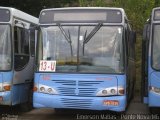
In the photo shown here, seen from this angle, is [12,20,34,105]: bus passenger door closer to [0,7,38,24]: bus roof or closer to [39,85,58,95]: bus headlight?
[0,7,38,24]: bus roof

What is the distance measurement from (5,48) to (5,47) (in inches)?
1.1

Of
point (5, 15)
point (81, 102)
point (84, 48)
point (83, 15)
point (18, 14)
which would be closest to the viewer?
point (81, 102)

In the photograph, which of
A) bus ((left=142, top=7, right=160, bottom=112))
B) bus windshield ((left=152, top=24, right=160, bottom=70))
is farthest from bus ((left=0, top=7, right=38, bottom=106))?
bus windshield ((left=152, top=24, right=160, bottom=70))

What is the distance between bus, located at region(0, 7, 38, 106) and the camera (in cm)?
1135

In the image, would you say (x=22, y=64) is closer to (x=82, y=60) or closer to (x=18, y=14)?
(x=18, y=14)

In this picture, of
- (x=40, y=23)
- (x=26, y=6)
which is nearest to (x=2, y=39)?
(x=40, y=23)

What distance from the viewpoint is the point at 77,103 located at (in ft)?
35.0

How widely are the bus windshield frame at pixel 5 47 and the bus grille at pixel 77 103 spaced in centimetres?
190

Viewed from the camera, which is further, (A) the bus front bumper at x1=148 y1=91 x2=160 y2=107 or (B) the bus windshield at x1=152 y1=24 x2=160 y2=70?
(B) the bus windshield at x1=152 y1=24 x2=160 y2=70

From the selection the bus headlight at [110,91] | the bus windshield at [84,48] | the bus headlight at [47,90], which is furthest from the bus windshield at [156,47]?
the bus headlight at [47,90]

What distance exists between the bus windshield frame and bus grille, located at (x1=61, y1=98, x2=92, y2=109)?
190 cm

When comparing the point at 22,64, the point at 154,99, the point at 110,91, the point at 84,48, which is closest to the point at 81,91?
the point at 110,91

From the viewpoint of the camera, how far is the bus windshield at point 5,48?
1139cm

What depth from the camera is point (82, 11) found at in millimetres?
11320
